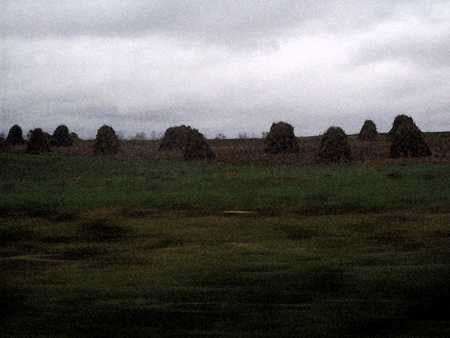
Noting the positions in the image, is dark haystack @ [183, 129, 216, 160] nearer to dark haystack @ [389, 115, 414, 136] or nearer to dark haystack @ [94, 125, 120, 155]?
dark haystack @ [94, 125, 120, 155]

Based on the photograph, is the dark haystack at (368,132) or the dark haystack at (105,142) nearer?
the dark haystack at (105,142)

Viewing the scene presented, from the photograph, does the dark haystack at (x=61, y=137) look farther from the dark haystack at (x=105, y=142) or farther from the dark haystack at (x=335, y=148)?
the dark haystack at (x=335, y=148)

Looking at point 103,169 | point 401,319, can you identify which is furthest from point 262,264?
point 103,169

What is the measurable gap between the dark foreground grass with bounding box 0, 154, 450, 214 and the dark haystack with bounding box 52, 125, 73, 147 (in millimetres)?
31247

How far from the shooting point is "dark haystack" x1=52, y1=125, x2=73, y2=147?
6296cm

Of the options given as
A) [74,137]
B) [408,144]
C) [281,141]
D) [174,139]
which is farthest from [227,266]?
[74,137]

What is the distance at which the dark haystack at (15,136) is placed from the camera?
63.5m

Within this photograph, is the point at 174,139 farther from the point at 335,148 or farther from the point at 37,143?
the point at 335,148

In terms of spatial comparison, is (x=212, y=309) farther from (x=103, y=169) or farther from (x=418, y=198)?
(x=103, y=169)

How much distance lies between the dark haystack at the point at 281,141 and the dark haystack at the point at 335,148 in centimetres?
637

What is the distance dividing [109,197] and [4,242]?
878 centimetres

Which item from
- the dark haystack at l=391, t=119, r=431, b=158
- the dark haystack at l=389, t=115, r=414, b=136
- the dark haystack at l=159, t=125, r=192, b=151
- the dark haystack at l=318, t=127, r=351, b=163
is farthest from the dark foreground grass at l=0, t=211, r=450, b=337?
the dark haystack at l=159, t=125, r=192, b=151

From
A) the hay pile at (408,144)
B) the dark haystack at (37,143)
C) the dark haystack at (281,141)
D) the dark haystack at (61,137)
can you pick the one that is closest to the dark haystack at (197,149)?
the dark haystack at (281,141)

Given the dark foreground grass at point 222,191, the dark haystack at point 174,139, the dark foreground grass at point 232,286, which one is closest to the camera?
the dark foreground grass at point 232,286
